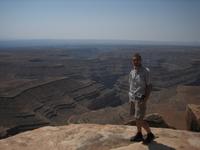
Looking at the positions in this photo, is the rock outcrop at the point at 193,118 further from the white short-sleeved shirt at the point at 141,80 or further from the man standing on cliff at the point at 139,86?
the white short-sleeved shirt at the point at 141,80

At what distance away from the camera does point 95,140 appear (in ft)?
23.5

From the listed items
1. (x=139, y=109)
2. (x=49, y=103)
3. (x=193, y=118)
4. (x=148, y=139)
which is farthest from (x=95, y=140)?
(x=49, y=103)

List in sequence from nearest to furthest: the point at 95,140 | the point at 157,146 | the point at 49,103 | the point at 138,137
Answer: the point at 157,146 < the point at 138,137 < the point at 95,140 < the point at 49,103

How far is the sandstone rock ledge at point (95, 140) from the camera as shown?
6.57 metres

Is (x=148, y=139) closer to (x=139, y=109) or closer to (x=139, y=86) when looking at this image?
(x=139, y=109)

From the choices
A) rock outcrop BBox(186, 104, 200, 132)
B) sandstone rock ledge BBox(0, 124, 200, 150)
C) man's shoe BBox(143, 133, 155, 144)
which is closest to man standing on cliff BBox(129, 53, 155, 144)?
man's shoe BBox(143, 133, 155, 144)

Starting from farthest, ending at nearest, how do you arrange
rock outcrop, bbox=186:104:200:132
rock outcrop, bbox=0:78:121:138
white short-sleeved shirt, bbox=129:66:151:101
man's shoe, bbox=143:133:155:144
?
rock outcrop, bbox=0:78:121:138
rock outcrop, bbox=186:104:200:132
man's shoe, bbox=143:133:155:144
white short-sleeved shirt, bbox=129:66:151:101

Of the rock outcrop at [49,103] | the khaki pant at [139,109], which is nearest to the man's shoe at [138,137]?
the khaki pant at [139,109]

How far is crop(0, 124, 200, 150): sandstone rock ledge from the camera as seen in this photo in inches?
259

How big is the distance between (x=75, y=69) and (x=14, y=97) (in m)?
49.8

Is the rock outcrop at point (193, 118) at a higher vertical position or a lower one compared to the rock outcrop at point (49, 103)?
higher

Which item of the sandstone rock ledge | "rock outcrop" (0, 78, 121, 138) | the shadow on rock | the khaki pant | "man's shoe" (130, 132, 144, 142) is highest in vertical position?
the khaki pant

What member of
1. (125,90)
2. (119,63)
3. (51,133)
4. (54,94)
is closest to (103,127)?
(51,133)

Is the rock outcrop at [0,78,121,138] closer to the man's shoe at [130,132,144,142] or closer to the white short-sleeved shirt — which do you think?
the man's shoe at [130,132,144,142]
